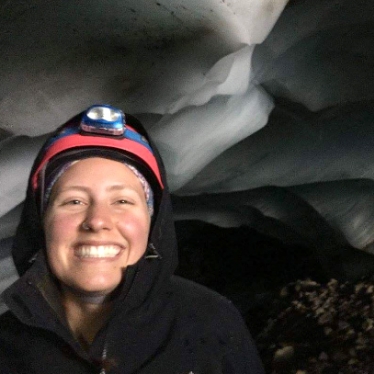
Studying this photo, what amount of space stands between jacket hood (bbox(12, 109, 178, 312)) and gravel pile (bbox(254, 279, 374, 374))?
3.27ft

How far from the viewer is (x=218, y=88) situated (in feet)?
5.02

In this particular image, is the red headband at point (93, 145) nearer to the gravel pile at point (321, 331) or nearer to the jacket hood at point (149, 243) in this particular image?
the jacket hood at point (149, 243)

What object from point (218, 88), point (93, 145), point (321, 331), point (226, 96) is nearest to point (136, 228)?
point (93, 145)

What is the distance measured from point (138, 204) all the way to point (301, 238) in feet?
6.48

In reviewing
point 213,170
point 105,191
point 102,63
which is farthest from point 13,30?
point 213,170

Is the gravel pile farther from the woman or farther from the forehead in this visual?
the forehead

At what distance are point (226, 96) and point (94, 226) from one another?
0.92 meters

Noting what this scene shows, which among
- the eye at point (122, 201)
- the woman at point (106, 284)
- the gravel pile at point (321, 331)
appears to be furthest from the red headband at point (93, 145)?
the gravel pile at point (321, 331)

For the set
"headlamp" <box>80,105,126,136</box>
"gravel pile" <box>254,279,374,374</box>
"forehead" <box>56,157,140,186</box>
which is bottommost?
"gravel pile" <box>254,279,374,374</box>

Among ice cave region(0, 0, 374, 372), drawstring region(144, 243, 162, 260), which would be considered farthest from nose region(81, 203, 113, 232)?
ice cave region(0, 0, 374, 372)

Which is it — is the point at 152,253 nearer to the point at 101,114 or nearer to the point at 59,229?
the point at 59,229

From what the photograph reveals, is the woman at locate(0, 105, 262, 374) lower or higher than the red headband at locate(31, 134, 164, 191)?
lower

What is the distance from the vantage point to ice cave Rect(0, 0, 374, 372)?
4.18 ft

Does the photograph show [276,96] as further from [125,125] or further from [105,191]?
[105,191]
